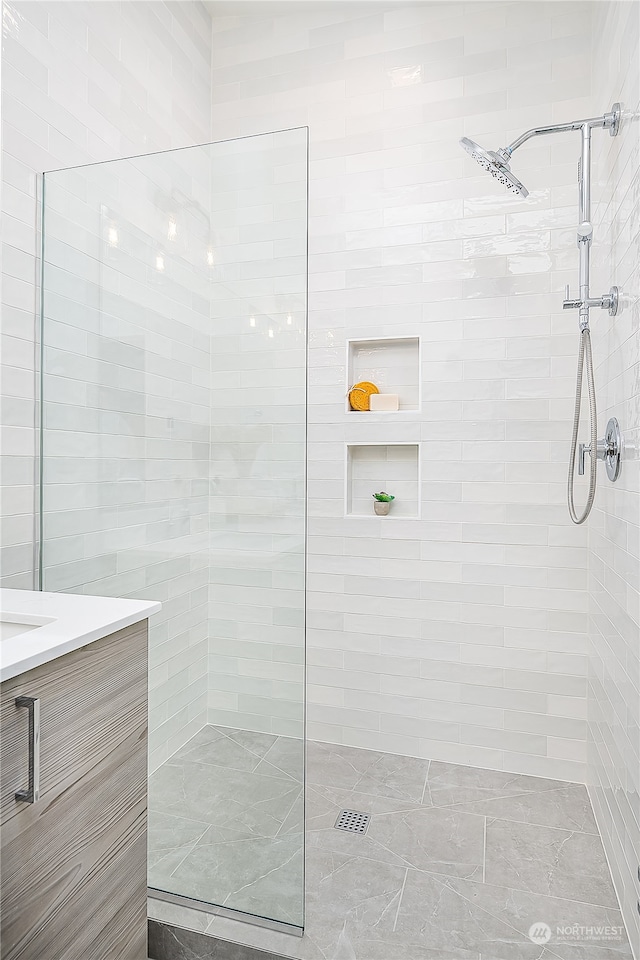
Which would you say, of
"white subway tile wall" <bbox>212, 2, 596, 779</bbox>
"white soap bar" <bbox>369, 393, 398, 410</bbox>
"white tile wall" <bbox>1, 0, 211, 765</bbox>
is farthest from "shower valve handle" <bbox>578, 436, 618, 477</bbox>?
"white tile wall" <bbox>1, 0, 211, 765</bbox>

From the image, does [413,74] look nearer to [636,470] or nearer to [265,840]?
[636,470]

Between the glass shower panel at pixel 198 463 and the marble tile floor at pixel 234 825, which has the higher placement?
the glass shower panel at pixel 198 463

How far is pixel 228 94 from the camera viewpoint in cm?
271

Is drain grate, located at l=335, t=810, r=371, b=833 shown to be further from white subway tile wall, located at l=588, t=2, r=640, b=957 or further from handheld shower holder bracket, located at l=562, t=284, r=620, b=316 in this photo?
handheld shower holder bracket, located at l=562, t=284, r=620, b=316

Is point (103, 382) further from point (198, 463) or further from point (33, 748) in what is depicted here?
point (33, 748)

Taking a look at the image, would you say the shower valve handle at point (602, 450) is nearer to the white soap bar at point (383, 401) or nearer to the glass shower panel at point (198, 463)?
the white soap bar at point (383, 401)

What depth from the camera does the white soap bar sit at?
100.0 inches

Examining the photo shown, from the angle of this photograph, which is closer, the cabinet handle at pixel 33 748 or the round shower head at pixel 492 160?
the cabinet handle at pixel 33 748

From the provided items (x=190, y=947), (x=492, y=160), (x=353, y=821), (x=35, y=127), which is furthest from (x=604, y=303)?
(x=190, y=947)

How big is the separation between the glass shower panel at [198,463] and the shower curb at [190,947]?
8 cm

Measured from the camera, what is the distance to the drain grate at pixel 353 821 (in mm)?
1950

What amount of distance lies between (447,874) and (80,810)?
1.16 m

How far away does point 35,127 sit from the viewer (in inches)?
64.8

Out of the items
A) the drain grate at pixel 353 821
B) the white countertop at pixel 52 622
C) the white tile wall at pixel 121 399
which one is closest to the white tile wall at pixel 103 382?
the white tile wall at pixel 121 399
